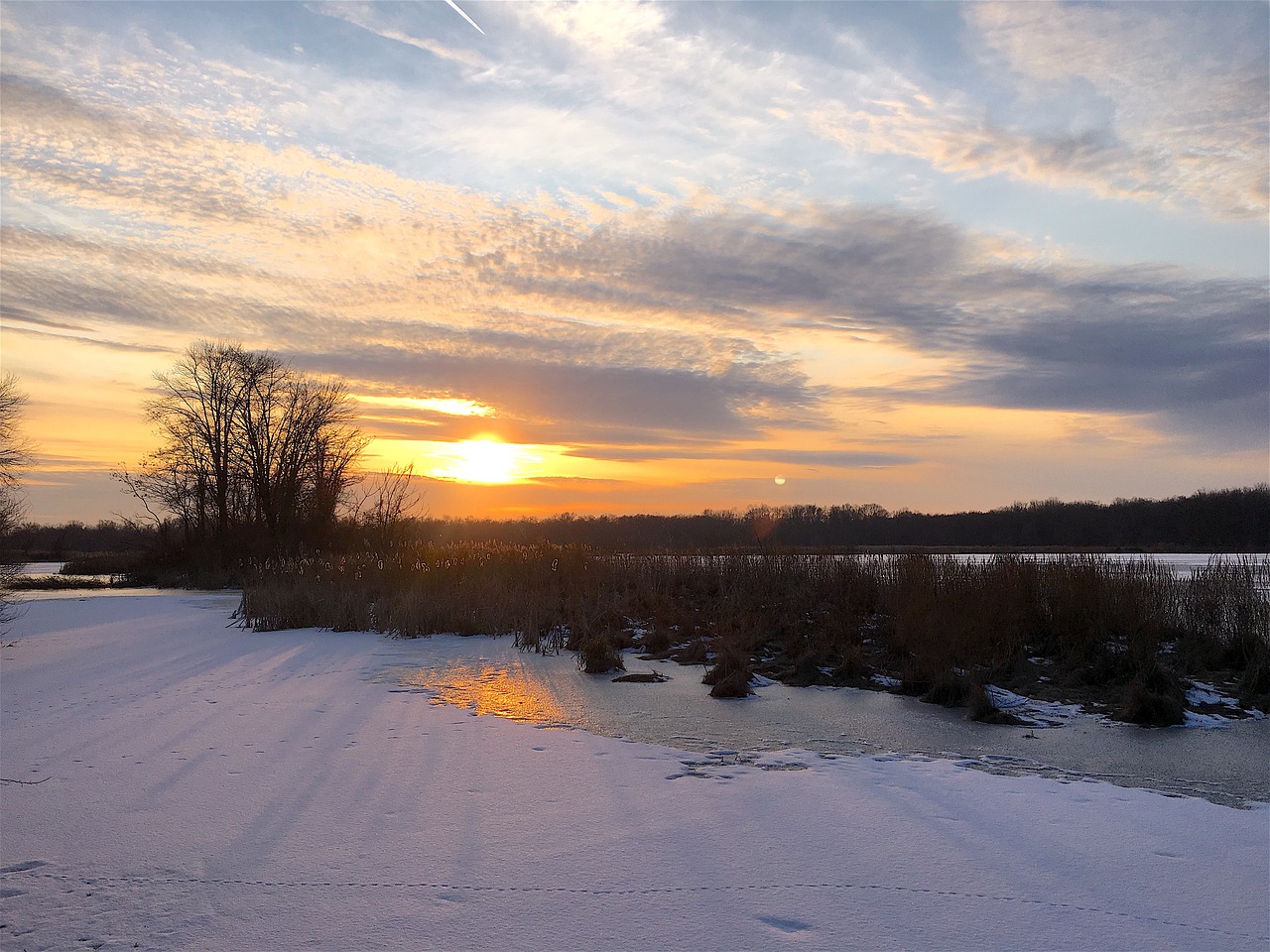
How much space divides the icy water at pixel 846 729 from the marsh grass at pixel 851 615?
585 millimetres

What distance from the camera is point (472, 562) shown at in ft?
56.9

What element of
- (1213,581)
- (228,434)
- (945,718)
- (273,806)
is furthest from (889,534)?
(273,806)

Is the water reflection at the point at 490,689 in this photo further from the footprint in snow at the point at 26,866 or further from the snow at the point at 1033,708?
the snow at the point at 1033,708

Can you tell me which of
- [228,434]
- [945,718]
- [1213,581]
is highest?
[228,434]

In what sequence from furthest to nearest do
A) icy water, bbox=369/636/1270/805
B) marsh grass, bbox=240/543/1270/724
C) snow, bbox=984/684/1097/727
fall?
marsh grass, bbox=240/543/1270/724
snow, bbox=984/684/1097/727
icy water, bbox=369/636/1270/805

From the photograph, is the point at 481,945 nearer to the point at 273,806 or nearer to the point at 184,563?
the point at 273,806

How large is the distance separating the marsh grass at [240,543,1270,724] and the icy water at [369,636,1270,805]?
0.59 metres

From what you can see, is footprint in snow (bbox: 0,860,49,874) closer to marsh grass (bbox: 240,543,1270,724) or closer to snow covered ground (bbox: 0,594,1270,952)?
snow covered ground (bbox: 0,594,1270,952)

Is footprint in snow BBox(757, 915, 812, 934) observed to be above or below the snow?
above

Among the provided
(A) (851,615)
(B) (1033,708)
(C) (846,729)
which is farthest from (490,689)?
(A) (851,615)

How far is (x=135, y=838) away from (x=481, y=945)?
84.8 inches

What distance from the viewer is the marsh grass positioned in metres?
9.95

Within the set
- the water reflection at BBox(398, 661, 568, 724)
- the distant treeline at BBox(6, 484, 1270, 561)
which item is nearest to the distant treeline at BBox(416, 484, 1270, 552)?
the distant treeline at BBox(6, 484, 1270, 561)

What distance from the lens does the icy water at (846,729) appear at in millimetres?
6004
